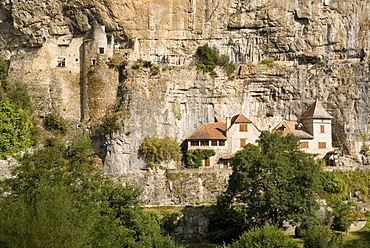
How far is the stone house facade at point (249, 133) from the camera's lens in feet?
210

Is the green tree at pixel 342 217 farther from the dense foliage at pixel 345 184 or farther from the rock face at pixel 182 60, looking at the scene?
the rock face at pixel 182 60

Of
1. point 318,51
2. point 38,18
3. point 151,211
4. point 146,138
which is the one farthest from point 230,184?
point 38,18

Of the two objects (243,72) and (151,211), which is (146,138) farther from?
(243,72)

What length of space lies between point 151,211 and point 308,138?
2073 centimetres

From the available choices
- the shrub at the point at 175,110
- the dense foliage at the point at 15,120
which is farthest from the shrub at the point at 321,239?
the dense foliage at the point at 15,120

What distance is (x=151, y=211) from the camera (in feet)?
180

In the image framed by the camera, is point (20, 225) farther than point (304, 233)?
No

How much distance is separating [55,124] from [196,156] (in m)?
15.1

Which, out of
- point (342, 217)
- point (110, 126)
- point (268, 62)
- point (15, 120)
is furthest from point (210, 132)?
point (15, 120)

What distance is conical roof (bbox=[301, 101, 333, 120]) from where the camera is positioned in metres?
66.2

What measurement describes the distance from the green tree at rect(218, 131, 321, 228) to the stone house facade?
960 cm

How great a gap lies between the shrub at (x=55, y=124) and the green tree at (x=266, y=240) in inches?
1024

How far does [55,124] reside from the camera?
63.5 m

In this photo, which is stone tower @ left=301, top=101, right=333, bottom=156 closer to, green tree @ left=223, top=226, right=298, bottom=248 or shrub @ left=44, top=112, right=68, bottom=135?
green tree @ left=223, top=226, right=298, bottom=248
